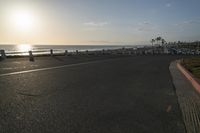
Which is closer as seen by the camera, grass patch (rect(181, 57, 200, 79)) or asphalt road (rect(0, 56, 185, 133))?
asphalt road (rect(0, 56, 185, 133))

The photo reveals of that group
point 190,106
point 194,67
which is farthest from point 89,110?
point 194,67

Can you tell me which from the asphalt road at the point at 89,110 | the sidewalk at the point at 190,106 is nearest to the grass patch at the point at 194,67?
the sidewalk at the point at 190,106

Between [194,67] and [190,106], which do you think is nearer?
[190,106]

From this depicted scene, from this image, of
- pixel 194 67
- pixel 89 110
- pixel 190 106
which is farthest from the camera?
pixel 194 67

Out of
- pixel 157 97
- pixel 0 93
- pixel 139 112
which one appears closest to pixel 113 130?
pixel 139 112

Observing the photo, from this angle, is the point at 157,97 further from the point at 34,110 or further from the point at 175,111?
the point at 34,110

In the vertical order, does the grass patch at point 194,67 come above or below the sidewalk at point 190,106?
above

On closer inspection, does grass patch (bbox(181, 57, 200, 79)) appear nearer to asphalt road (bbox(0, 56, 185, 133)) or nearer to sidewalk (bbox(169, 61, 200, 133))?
sidewalk (bbox(169, 61, 200, 133))

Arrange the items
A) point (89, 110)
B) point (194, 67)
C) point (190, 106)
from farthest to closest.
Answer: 1. point (194, 67)
2. point (190, 106)
3. point (89, 110)

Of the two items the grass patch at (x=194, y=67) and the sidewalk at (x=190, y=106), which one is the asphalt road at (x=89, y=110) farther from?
the grass patch at (x=194, y=67)

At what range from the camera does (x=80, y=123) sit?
186 inches

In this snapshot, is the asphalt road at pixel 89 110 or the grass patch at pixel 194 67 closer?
the asphalt road at pixel 89 110

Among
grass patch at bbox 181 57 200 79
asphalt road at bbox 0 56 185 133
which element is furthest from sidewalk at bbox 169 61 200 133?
grass patch at bbox 181 57 200 79

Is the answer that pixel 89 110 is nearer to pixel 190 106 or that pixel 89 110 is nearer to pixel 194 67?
pixel 190 106
